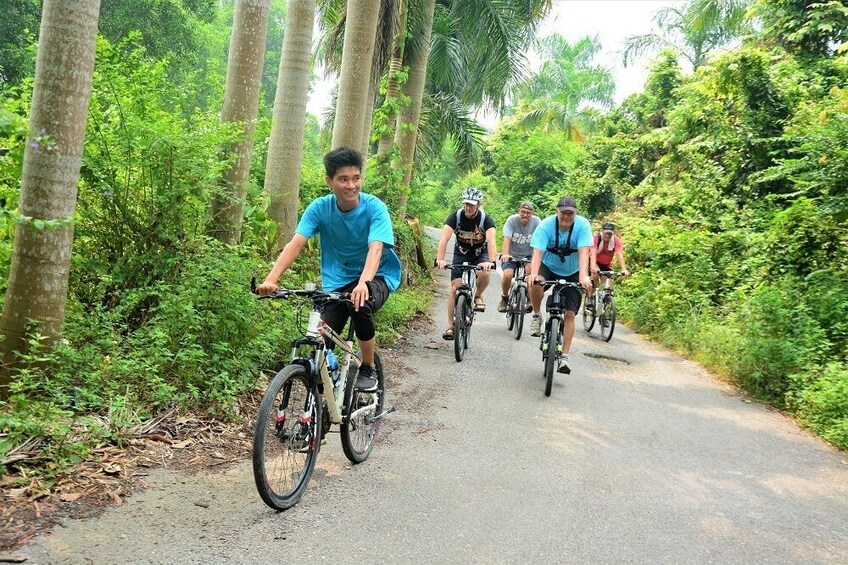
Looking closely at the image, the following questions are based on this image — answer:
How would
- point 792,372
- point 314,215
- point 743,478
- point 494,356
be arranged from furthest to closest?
point 494,356
point 792,372
point 743,478
point 314,215

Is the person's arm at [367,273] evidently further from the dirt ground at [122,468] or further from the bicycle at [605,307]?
the bicycle at [605,307]

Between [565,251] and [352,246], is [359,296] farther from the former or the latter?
[565,251]

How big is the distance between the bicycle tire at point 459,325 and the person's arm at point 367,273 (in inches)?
172

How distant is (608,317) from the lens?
41.0 ft

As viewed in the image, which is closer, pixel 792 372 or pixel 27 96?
pixel 27 96

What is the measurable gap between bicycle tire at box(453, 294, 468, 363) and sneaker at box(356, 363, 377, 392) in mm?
3927

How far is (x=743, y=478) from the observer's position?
5707 mm

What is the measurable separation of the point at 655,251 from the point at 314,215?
12.2m

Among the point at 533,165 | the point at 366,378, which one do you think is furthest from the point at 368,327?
the point at 533,165

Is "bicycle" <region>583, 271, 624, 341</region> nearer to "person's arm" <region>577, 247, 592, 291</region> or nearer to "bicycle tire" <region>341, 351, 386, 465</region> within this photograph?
"person's arm" <region>577, 247, 592, 291</region>

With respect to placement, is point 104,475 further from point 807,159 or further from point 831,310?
point 807,159

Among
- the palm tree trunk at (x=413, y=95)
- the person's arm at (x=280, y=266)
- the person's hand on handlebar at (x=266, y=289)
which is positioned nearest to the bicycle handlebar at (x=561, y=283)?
the person's arm at (x=280, y=266)

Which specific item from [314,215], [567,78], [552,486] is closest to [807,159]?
[552,486]

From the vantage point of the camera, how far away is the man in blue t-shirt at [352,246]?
15.4 ft
